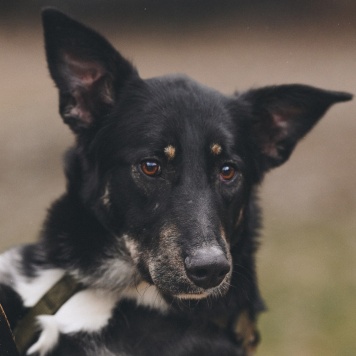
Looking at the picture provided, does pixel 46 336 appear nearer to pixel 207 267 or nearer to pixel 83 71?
pixel 207 267

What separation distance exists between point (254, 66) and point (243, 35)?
2.31 feet

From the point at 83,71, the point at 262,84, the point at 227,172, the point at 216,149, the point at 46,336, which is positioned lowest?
the point at 262,84

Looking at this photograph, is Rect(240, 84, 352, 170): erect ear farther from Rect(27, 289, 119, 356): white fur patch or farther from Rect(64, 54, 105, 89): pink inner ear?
Rect(27, 289, 119, 356): white fur patch

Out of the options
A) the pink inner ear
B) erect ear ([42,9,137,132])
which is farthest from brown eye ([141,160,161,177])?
the pink inner ear

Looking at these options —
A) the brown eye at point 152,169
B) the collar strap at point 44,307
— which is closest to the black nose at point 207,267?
the brown eye at point 152,169

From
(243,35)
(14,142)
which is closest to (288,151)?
(14,142)

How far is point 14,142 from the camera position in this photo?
→ 11703 millimetres

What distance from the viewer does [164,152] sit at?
355 centimetres

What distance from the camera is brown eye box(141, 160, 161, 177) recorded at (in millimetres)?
3553

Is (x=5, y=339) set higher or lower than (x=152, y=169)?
lower

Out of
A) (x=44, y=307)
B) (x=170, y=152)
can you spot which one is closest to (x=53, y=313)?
(x=44, y=307)

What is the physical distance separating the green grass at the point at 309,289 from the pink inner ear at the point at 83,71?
302 centimetres

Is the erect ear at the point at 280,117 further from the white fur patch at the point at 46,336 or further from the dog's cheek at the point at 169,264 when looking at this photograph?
the white fur patch at the point at 46,336

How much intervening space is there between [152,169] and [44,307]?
2.39 ft
